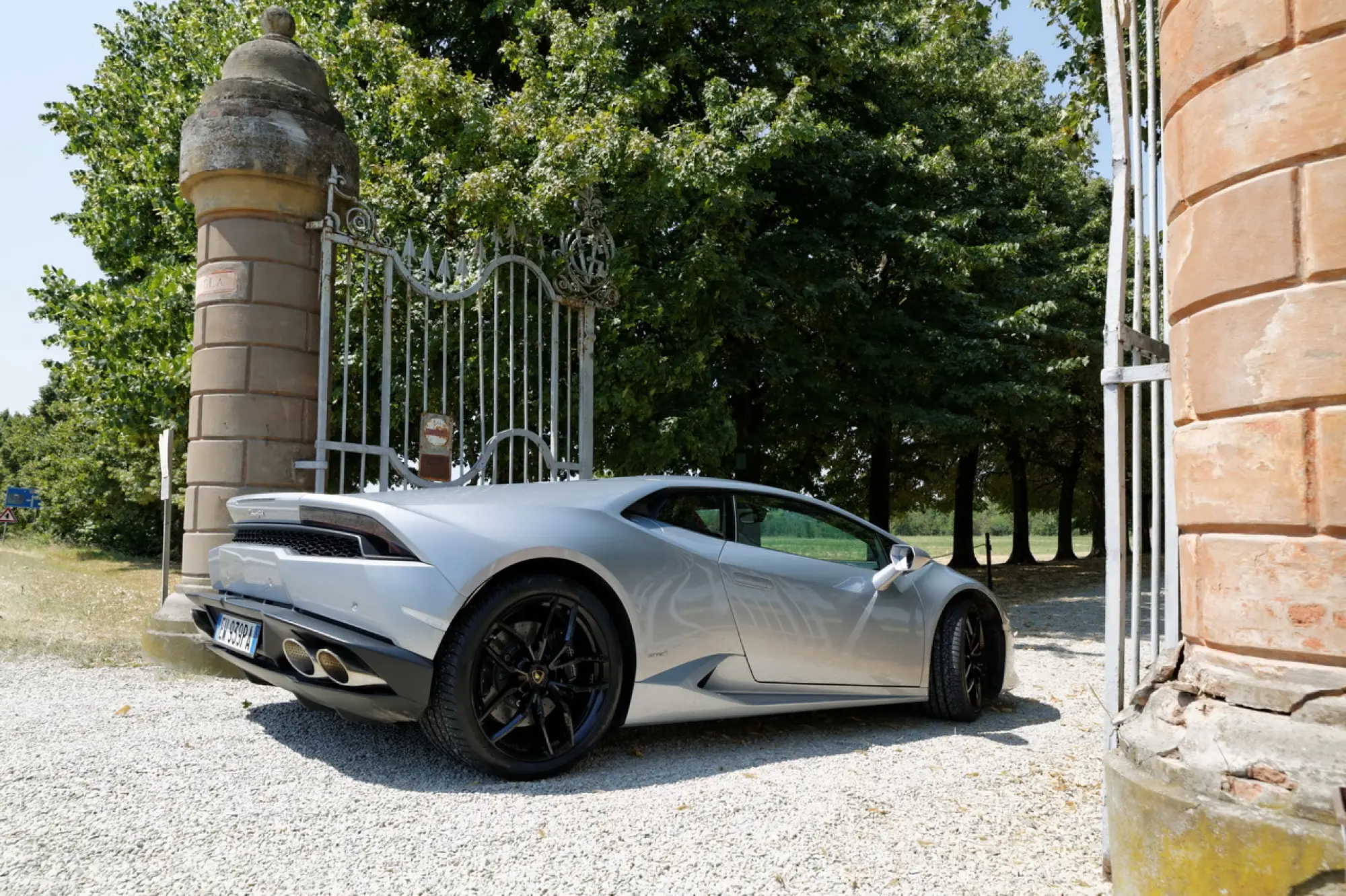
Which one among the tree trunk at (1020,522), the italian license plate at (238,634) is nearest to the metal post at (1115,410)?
the italian license plate at (238,634)

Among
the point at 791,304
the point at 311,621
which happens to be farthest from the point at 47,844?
the point at 791,304

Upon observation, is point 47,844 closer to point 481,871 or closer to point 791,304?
point 481,871

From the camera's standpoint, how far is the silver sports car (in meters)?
3.88

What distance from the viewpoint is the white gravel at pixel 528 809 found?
3.02 m

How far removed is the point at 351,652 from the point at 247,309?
3433 mm

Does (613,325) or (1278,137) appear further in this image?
(613,325)

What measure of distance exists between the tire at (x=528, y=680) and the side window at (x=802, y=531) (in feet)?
3.39

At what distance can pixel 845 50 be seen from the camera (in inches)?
563

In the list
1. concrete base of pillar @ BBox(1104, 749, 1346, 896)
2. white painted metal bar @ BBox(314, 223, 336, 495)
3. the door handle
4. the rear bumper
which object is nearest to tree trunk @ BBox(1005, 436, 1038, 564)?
white painted metal bar @ BBox(314, 223, 336, 495)

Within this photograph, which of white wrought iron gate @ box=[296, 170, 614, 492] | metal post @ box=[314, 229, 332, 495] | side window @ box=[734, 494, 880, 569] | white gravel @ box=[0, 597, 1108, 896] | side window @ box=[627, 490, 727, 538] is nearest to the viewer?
white gravel @ box=[0, 597, 1108, 896]

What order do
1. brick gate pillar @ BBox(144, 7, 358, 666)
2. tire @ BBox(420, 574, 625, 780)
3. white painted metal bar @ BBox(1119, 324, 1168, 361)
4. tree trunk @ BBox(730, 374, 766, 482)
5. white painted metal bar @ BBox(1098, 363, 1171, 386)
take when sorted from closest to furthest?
white painted metal bar @ BBox(1098, 363, 1171, 386) → white painted metal bar @ BBox(1119, 324, 1168, 361) → tire @ BBox(420, 574, 625, 780) → brick gate pillar @ BBox(144, 7, 358, 666) → tree trunk @ BBox(730, 374, 766, 482)

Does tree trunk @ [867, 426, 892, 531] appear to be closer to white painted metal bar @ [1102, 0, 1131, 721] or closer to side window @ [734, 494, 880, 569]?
side window @ [734, 494, 880, 569]

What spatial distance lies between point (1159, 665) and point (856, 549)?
2.53 m

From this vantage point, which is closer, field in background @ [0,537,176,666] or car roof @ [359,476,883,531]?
car roof @ [359,476,883,531]
